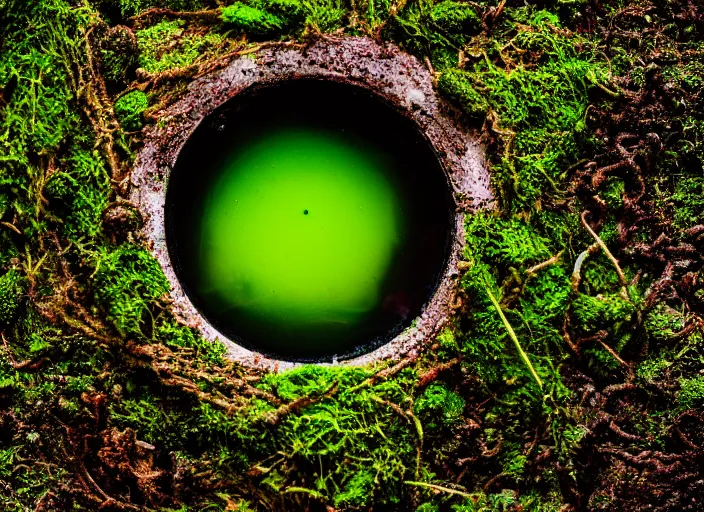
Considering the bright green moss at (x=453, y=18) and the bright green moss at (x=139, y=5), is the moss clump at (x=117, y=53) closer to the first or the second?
the bright green moss at (x=139, y=5)

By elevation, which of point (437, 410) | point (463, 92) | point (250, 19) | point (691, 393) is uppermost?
point (250, 19)

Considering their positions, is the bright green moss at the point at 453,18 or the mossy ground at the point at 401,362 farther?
the bright green moss at the point at 453,18

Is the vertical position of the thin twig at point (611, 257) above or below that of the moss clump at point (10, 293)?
above

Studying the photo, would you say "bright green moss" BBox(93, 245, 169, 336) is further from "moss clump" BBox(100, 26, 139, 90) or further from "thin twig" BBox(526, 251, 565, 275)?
"thin twig" BBox(526, 251, 565, 275)

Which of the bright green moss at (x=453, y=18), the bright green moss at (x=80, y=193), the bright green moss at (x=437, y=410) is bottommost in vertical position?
the bright green moss at (x=437, y=410)

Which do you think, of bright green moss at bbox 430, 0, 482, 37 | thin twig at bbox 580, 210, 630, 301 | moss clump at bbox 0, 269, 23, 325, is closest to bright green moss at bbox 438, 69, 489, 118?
bright green moss at bbox 430, 0, 482, 37

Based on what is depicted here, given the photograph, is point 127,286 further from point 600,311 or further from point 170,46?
point 600,311

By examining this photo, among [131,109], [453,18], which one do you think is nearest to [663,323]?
[453,18]

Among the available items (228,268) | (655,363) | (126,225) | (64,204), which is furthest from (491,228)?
(64,204)

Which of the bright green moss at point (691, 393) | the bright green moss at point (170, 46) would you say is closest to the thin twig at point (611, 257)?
the bright green moss at point (691, 393)
